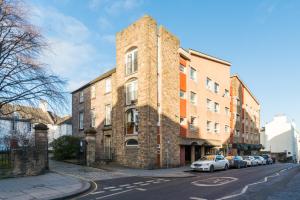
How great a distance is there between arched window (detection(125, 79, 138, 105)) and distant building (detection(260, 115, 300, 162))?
59.7 meters

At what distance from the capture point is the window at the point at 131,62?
29.5 meters

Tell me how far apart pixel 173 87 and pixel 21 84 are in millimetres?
16305

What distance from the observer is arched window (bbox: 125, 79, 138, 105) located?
2905 centimetres

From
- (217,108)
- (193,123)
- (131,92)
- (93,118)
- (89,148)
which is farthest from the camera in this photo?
(217,108)

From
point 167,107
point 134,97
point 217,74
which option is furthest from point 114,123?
point 217,74

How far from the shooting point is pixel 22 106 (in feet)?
61.1

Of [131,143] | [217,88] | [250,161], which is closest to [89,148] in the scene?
[131,143]

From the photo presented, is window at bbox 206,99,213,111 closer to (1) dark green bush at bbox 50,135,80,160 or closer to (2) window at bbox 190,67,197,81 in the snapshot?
(2) window at bbox 190,67,197,81

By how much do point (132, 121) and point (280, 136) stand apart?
2566 inches

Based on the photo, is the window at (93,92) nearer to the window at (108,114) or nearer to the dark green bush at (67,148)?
the window at (108,114)

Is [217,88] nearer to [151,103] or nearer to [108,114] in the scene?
[108,114]

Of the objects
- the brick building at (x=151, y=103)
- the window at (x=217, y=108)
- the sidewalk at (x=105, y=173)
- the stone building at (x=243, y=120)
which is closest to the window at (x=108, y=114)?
the brick building at (x=151, y=103)

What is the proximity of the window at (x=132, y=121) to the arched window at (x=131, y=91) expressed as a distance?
0.90 metres

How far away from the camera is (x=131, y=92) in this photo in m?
29.6
